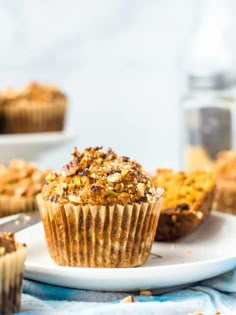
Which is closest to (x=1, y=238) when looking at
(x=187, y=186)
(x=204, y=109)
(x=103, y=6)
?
(x=187, y=186)

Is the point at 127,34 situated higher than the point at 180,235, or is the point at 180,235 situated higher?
the point at 127,34

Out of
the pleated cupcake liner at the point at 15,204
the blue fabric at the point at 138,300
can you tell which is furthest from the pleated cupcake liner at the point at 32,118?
the blue fabric at the point at 138,300

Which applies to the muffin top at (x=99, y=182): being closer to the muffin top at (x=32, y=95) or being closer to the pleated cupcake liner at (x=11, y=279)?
the pleated cupcake liner at (x=11, y=279)

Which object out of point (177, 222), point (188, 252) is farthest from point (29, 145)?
point (188, 252)

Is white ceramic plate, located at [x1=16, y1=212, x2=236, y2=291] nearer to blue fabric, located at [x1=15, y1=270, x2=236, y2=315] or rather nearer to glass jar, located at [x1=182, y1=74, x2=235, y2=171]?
blue fabric, located at [x1=15, y1=270, x2=236, y2=315]

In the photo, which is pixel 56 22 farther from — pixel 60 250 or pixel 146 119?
pixel 60 250

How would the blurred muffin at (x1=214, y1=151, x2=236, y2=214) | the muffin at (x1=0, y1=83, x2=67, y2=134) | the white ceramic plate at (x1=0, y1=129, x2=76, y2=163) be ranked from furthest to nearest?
the muffin at (x1=0, y1=83, x2=67, y2=134)
the white ceramic plate at (x1=0, y1=129, x2=76, y2=163)
the blurred muffin at (x1=214, y1=151, x2=236, y2=214)

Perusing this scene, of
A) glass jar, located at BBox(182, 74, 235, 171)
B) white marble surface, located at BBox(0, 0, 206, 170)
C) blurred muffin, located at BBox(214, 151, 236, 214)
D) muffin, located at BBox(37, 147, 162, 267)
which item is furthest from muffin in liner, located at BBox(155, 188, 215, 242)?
white marble surface, located at BBox(0, 0, 206, 170)
